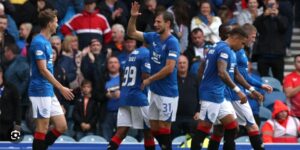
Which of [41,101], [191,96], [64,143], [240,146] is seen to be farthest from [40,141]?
[191,96]

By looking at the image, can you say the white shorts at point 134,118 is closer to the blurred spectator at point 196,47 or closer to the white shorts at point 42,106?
the white shorts at point 42,106

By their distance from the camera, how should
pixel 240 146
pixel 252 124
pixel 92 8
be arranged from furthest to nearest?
pixel 92 8 < pixel 240 146 < pixel 252 124

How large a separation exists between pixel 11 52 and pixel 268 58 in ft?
16.3

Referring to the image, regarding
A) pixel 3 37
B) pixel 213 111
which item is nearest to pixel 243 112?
pixel 213 111

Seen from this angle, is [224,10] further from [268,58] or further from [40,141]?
[40,141]

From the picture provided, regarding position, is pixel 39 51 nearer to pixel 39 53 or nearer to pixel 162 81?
pixel 39 53

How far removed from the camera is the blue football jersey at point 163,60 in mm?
14898

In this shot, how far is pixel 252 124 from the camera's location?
15.5 m

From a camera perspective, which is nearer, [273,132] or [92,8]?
[273,132]

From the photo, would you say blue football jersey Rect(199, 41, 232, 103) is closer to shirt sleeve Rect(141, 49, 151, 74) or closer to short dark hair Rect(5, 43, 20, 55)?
shirt sleeve Rect(141, 49, 151, 74)

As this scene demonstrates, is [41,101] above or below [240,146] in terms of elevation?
above

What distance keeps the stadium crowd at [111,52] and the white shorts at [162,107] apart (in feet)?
9.88

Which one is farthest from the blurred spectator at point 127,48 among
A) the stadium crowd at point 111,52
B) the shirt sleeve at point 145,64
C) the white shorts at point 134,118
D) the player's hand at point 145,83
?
the player's hand at point 145,83

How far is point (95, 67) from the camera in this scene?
1950 cm
